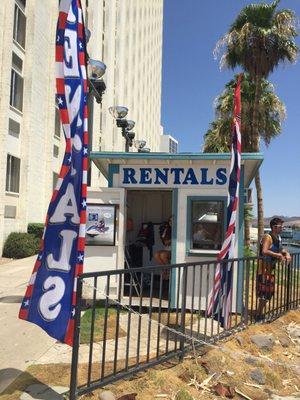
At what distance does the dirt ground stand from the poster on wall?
3.08 m

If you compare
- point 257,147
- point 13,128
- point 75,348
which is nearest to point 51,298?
point 75,348

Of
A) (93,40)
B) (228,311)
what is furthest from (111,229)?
(93,40)

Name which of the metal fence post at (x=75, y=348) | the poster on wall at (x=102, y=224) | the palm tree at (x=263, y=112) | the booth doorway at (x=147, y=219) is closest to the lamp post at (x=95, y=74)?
the poster on wall at (x=102, y=224)

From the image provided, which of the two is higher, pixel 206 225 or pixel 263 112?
pixel 263 112

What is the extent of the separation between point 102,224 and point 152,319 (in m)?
2.00

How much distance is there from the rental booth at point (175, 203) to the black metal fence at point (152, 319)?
21.2 inches

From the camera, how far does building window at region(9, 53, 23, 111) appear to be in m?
20.6

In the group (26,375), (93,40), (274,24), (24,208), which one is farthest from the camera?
(93,40)

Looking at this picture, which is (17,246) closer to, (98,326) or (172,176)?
(172,176)

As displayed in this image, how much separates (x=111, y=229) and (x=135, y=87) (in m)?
46.2

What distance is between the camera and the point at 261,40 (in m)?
19.1

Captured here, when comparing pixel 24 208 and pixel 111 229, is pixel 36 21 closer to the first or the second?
pixel 24 208

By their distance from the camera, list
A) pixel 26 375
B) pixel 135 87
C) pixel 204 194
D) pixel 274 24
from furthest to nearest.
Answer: pixel 135 87 → pixel 274 24 → pixel 204 194 → pixel 26 375

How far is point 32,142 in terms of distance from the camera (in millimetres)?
22109
